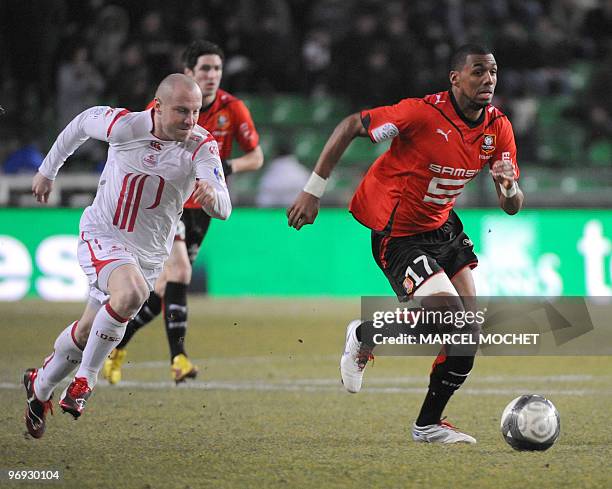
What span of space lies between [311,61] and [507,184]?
11.8 metres

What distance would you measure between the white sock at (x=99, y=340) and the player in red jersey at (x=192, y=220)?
7.63 ft

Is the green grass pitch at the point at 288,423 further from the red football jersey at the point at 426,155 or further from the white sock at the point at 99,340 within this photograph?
the red football jersey at the point at 426,155

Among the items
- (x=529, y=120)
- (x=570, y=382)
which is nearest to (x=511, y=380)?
(x=570, y=382)

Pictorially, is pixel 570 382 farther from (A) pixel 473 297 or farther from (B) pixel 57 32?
(B) pixel 57 32

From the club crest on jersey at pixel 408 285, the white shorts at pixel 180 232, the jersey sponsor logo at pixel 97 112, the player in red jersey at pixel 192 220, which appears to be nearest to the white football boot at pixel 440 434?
the club crest on jersey at pixel 408 285

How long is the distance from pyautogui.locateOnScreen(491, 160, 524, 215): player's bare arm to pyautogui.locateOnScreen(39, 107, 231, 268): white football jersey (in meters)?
1.47

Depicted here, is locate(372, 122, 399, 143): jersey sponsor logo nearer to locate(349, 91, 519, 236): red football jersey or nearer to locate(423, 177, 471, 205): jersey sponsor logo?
locate(349, 91, 519, 236): red football jersey

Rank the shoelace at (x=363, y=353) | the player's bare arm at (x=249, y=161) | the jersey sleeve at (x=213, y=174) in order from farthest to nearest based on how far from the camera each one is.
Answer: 1. the player's bare arm at (x=249, y=161)
2. the shoelace at (x=363, y=353)
3. the jersey sleeve at (x=213, y=174)

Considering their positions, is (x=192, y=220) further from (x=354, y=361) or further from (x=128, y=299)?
(x=128, y=299)

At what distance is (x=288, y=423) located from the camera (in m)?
7.05

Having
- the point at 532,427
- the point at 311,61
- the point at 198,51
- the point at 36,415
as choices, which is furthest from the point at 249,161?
the point at 311,61

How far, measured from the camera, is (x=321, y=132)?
58.2ft

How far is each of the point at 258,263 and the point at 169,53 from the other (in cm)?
404

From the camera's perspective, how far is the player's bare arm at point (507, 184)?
6582 mm
